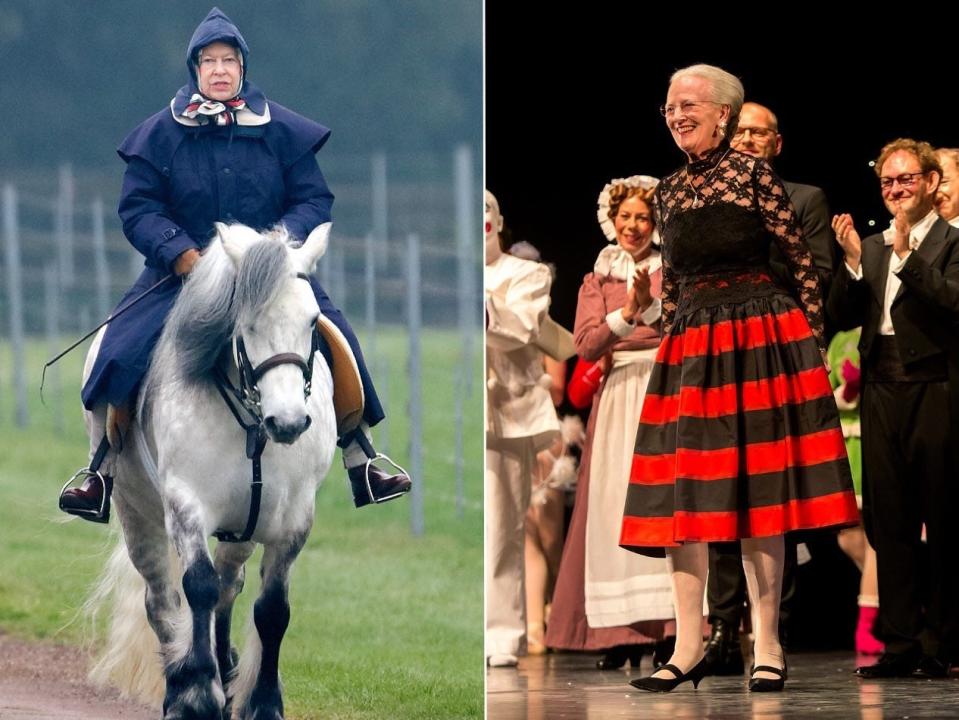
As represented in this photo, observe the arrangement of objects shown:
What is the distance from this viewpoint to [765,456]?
17.4 ft

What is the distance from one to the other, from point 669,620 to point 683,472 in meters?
1.31

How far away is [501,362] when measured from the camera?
270 inches

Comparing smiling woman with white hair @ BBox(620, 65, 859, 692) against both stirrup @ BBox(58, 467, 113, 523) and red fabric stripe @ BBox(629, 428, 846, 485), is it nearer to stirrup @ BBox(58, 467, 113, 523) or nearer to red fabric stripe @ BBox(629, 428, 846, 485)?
red fabric stripe @ BBox(629, 428, 846, 485)

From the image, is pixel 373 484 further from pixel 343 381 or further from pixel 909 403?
pixel 909 403

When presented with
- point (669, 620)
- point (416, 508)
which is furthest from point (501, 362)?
point (416, 508)

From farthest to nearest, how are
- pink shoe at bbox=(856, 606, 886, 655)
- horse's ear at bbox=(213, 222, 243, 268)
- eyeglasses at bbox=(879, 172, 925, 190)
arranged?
pink shoe at bbox=(856, 606, 886, 655), eyeglasses at bbox=(879, 172, 925, 190), horse's ear at bbox=(213, 222, 243, 268)

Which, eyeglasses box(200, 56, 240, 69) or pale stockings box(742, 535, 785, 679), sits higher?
eyeglasses box(200, 56, 240, 69)

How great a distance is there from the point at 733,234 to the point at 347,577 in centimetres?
155

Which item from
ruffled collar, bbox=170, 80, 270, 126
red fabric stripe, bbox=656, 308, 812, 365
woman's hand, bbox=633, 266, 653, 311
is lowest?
red fabric stripe, bbox=656, 308, 812, 365

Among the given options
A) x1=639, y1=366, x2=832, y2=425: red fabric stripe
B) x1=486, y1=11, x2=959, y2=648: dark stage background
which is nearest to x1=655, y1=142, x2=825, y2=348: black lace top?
x1=639, y1=366, x2=832, y2=425: red fabric stripe

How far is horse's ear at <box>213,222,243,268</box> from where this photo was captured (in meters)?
4.30

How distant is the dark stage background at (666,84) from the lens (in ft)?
24.6

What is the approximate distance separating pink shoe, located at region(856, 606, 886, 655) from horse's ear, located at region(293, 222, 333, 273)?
357 cm

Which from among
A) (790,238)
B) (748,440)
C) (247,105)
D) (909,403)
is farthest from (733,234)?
(247,105)
